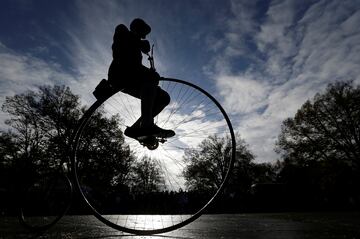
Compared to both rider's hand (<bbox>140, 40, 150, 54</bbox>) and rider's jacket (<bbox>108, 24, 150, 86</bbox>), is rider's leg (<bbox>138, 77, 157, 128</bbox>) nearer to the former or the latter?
rider's jacket (<bbox>108, 24, 150, 86</bbox>)

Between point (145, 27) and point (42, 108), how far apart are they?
75.9 feet

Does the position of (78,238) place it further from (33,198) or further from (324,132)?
(324,132)

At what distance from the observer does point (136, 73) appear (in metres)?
3.13

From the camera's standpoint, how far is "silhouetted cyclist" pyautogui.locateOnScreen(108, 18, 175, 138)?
307 cm

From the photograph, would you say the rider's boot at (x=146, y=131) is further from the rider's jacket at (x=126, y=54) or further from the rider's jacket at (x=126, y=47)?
the rider's jacket at (x=126, y=47)

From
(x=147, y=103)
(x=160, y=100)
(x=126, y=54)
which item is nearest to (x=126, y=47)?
(x=126, y=54)

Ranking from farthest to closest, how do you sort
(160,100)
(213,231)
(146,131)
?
(213,231) < (160,100) < (146,131)

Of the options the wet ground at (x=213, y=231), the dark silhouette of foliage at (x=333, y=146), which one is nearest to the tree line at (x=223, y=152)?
the dark silhouette of foliage at (x=333, y=146)

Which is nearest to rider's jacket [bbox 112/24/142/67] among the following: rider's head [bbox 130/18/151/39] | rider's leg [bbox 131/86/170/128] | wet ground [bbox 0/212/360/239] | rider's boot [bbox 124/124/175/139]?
rider's head [bbox 130/18/151/39]

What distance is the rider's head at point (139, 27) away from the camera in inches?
129

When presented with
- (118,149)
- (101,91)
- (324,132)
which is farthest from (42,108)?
(324,132)

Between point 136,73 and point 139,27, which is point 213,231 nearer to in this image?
point 136,73

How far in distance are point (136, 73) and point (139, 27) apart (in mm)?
557

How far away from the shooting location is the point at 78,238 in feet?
10.6
